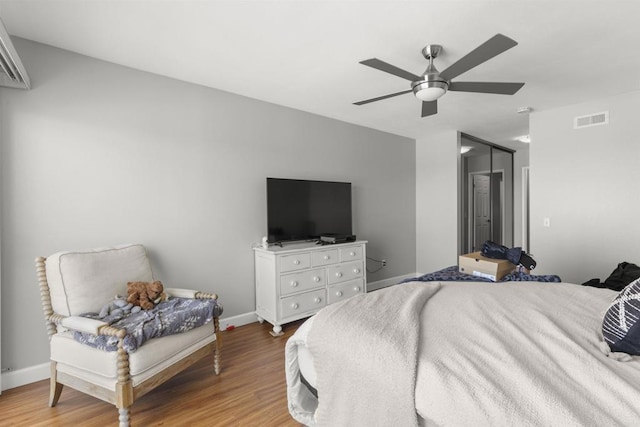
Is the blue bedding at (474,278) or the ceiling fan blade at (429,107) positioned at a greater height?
the ceiling fan blade at (429,107)

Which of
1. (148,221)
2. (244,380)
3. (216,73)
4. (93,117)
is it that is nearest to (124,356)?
(244,380)

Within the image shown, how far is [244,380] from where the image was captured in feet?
7.13

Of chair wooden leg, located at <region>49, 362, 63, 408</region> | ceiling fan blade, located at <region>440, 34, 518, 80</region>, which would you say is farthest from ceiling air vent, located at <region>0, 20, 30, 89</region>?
ceiling fan blade, located at <region>440, 34, 518, 80</region>

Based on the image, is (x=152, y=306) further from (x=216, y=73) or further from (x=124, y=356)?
(x=216, y=73)

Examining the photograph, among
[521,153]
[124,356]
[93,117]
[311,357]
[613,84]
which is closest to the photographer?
[311,357]

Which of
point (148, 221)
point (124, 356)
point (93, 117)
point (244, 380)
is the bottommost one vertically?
point (244, 380)

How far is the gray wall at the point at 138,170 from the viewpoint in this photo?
2.12 m

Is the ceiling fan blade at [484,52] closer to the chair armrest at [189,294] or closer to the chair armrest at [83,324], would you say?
the chair armrest at [189,294]

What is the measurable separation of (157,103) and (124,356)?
213 cm

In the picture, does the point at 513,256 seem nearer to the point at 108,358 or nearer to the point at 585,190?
the point at 585,190

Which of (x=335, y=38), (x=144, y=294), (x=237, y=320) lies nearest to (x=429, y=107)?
(x=335, y=38)

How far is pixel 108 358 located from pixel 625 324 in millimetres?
2402

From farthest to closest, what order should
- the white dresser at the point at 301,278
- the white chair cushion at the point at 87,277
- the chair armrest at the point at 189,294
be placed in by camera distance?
1. the white dresser at the point at 301,278
2. the chair armrest at the point at 189,294
3. the white chair cushion at the point at 87,277

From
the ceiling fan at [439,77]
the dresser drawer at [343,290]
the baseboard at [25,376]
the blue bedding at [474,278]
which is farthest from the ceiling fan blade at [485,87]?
the baseboard at [25,376]
